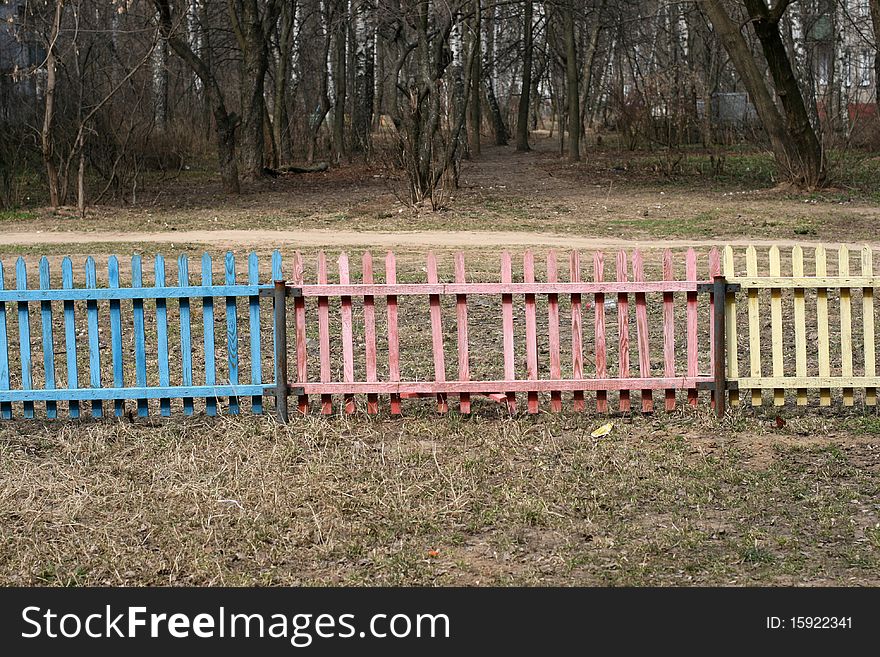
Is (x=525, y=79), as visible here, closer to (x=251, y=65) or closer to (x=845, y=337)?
(x=251, y=65)

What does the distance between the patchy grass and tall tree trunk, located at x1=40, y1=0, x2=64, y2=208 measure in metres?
14.3

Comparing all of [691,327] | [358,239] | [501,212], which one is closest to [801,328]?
[691,327]

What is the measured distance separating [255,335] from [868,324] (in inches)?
145

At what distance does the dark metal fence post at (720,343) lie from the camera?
23.8 ft

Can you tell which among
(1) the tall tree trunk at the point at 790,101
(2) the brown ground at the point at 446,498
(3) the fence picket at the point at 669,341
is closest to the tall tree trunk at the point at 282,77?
(1) the tall tree trunk at the point at 790,101

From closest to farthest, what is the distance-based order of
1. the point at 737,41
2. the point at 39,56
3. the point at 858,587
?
→ the point at 858,587 → the point at 737,41 → the point at 39,56

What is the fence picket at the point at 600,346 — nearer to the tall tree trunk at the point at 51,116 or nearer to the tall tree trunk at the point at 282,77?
the tall tree trunk at the point at 51,116

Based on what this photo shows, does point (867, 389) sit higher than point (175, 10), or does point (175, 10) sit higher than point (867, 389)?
point (175, 10)

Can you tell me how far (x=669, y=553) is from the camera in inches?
200

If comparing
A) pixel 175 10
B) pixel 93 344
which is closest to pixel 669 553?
pixel 93 344

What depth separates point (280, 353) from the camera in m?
7.24

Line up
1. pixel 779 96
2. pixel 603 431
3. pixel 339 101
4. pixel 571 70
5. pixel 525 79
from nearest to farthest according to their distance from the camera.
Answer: pixel 603 431
pixel 779 96
pixel 571 70
pixel 339 101
pixel 525 79

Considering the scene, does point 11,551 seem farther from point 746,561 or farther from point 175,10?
point 175,10

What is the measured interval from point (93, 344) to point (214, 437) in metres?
1.06
